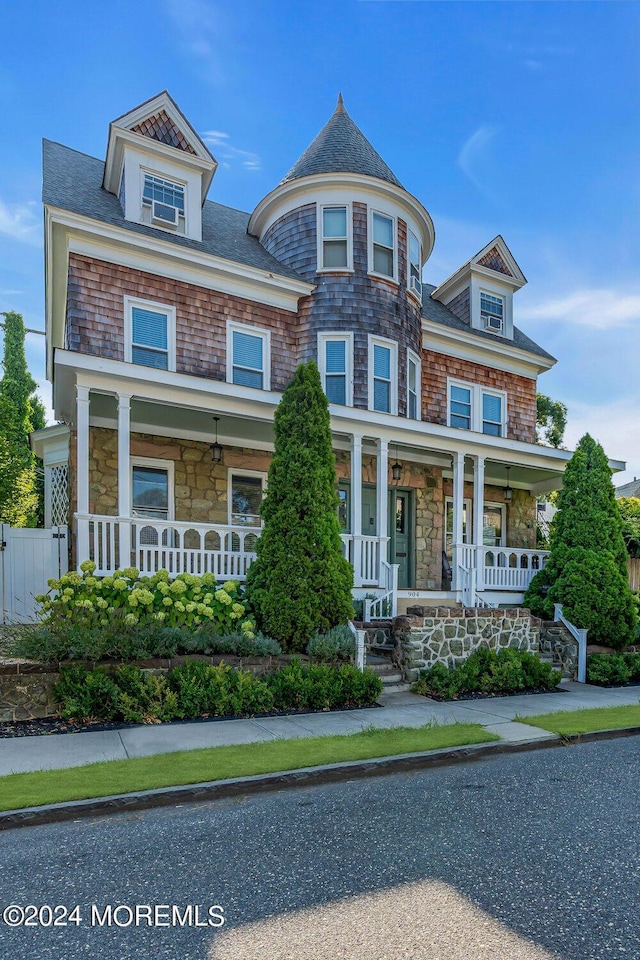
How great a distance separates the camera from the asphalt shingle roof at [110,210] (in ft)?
37.1

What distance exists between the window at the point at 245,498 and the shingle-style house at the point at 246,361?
0.03 meters

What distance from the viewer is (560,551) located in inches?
470

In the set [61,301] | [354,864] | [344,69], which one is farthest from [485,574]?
[344,69]

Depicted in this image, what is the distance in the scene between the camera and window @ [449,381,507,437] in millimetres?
15477

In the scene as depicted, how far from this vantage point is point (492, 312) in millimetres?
16875

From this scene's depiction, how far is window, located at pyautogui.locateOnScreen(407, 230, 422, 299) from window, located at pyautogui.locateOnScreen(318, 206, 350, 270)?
177 centimetres

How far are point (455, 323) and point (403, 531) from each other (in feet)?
19.6

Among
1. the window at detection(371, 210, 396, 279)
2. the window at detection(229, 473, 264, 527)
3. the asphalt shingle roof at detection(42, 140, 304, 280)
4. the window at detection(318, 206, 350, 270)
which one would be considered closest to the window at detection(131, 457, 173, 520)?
the window at detection(229, 473, 264, 527)

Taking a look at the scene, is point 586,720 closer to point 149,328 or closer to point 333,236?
point 149,328

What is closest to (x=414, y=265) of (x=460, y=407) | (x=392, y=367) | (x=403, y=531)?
(x=392, y=367)

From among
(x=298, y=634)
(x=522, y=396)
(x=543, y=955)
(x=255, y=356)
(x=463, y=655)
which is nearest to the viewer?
(x=543, y=955)

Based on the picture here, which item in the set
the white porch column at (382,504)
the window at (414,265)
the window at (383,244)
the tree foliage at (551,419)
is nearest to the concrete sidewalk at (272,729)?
the white porch column at (382,504)

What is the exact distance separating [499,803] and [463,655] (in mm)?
5033

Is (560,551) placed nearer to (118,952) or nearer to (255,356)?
(255,356)
